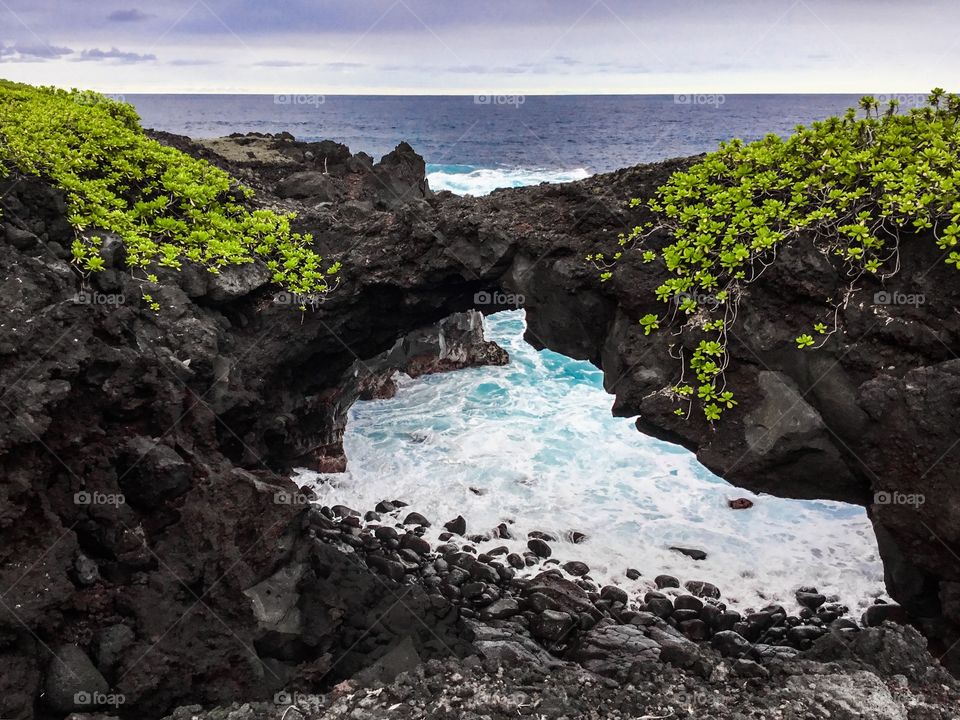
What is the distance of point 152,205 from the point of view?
38.5 feet

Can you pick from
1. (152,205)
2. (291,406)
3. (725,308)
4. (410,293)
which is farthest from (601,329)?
(152,205)

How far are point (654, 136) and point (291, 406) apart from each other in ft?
332

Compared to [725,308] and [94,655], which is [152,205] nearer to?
[94,655]

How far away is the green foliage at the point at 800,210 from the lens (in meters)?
9.11

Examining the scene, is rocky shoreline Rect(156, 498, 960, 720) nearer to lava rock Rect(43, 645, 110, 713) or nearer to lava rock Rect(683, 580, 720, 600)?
lava rock Rect(683, 580, 720, 600)

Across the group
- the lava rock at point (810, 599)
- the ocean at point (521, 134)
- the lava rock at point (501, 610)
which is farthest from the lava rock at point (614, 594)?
the ocean at point (521, 134)

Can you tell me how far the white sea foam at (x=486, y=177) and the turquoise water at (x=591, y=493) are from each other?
33924 millimetres

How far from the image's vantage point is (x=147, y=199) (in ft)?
40.1

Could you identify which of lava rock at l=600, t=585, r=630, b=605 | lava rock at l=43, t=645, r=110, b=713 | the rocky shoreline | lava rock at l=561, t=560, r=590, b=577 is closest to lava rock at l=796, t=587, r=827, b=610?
the rocky shoreline

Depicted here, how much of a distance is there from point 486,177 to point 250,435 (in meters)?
53.0

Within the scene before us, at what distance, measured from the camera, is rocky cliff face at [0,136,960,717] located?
8383mm

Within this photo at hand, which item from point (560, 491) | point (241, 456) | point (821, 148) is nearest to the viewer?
point (821, 148)

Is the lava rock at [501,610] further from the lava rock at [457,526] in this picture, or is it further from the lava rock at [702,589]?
the lava rock at [702,589]

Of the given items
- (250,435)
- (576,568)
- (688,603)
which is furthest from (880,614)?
(250,435)
